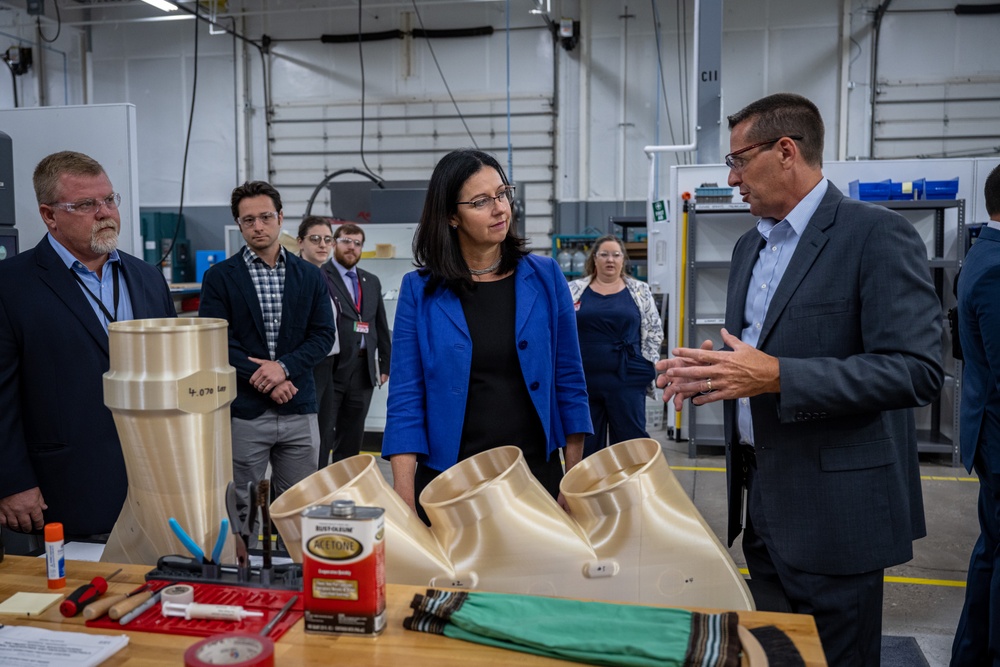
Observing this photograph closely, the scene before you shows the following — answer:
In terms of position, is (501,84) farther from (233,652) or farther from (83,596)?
(233,652)

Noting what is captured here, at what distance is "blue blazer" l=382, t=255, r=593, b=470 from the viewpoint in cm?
174

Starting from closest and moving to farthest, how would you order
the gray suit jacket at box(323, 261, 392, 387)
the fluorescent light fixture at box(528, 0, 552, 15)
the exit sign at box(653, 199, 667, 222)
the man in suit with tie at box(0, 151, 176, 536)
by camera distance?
the man in suit with tie at box(0, 151, 176, 536)
the gray suit jacket at box(323, 261, 392, 387)
the exit sign at box(653, 199, 667, 222)
the fluorescent light fixture at box(528, 0, 552, 15)

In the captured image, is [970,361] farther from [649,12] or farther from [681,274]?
[649,12]

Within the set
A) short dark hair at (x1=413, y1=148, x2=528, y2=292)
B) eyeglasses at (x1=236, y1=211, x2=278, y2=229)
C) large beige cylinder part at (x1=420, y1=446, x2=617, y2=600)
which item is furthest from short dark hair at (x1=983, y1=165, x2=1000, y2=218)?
eyeglasses at (x1=236, y1=211, x2=278, y2=229)

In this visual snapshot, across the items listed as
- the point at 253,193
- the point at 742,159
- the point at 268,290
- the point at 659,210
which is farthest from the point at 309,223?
the point at 742,159

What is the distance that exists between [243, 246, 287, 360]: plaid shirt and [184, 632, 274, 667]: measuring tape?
7.87 feet

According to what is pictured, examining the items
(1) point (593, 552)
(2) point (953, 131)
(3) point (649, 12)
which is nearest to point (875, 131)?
(2) point (953, 131)

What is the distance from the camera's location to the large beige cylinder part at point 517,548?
112 cm

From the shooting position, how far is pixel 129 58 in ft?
37.1

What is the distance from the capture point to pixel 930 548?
3.92 metres

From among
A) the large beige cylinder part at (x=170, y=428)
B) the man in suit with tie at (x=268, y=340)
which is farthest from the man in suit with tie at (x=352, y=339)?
the large beige cylinder part at (x=170, y=428)

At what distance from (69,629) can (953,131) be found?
1080 cm

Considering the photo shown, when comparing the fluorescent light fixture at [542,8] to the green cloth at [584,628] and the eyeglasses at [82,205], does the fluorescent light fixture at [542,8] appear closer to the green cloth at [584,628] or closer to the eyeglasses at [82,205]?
the eyeglasses at [82,205]

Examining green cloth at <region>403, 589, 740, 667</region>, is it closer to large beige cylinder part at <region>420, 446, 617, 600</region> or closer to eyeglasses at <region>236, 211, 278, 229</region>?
large beige cylinder part at <region>420, 446, 617, 600</region>
